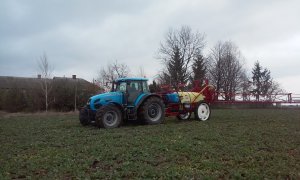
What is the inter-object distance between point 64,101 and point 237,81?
31.5 meters

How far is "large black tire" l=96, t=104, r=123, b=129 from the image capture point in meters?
15.9

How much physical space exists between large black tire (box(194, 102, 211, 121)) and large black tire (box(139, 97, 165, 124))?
248 cm

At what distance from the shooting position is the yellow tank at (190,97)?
19172mm

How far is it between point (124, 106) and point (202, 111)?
4992 millimetres

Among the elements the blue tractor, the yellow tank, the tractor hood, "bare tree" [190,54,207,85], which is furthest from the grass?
"bare tree" [190,54,207,85]

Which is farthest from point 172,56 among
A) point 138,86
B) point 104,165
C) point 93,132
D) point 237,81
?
point 104,165

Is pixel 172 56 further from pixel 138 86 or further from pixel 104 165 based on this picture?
pixel 104 165

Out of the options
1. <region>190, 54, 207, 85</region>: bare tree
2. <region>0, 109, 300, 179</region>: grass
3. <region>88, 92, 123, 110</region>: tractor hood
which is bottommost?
<region>0, 109, 300, 179</region>: grass

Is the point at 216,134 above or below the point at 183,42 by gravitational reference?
below

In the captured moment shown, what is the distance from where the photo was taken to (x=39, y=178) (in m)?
7.38

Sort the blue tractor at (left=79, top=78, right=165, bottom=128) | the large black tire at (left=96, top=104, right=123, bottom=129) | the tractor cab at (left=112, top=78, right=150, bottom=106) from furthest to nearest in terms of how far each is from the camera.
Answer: the tractor cab at (left=112, top=78, right=150, bottom=106)
the blue tractor at (left=79, top=78, right=165, bottom=128)
the large black tire at (left=96, top=104, right=123, bottom=129)

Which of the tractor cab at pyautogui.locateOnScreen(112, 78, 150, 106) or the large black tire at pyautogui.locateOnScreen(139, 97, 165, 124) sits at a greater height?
the tractor cab at pyautogui.locateOnScreen(112, 78, 150, 106)

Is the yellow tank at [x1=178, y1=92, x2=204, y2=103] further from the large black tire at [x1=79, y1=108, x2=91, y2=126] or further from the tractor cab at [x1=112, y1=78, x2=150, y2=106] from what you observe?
the large black tire at [x1=79, y1=108, x2=91, y2=126]

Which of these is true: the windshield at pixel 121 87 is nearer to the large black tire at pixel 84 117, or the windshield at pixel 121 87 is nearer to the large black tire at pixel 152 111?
the large black tire at pixel 152 111
